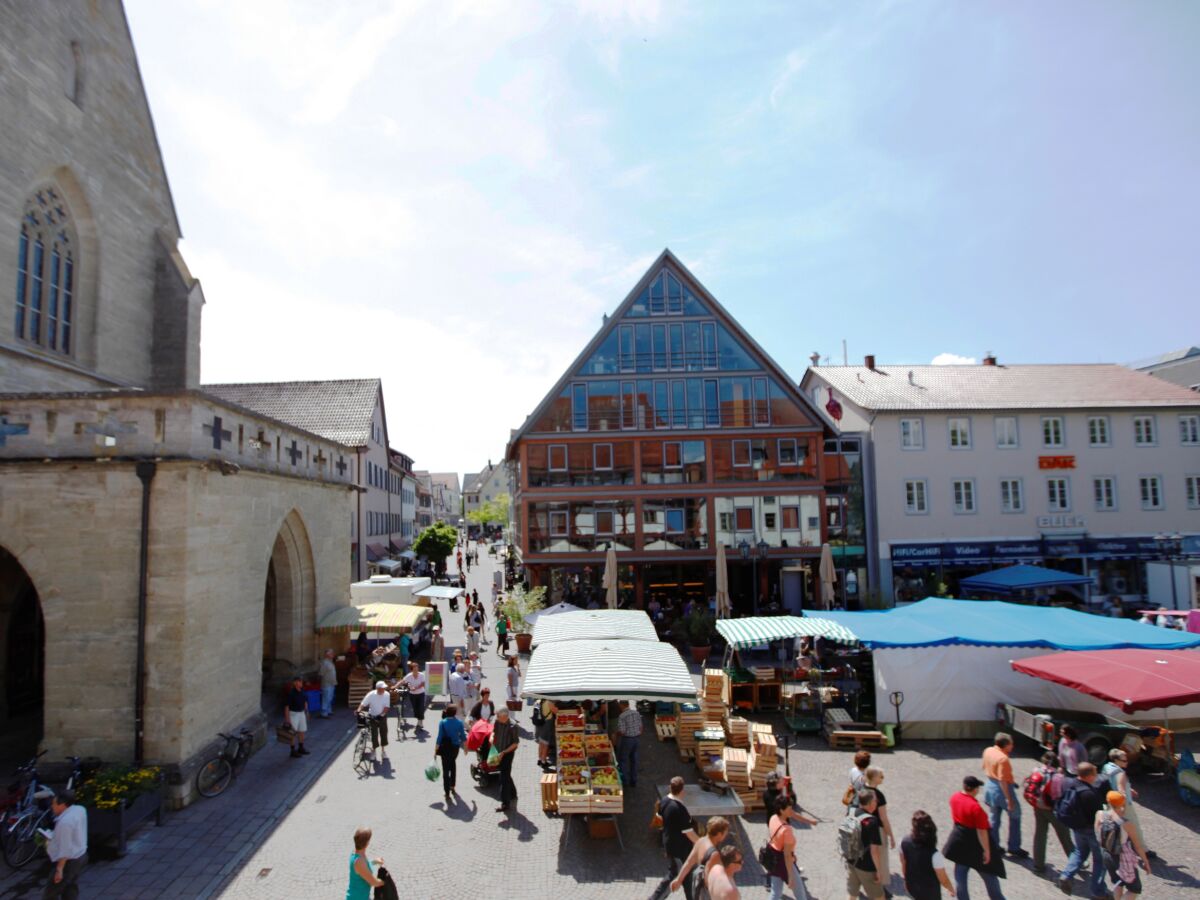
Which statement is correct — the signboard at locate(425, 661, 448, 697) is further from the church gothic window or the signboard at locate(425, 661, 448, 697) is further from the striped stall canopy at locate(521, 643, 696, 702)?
the church gothic window

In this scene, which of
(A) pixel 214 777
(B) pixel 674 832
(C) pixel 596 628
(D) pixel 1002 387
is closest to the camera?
(B) pixel 674 832

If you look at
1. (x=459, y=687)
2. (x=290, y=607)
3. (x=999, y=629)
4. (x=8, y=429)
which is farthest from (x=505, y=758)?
(x=999, y=629)

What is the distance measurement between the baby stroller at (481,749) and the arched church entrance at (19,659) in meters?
8.08

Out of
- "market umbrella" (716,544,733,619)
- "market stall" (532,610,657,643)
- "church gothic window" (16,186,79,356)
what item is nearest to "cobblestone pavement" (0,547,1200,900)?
"market stall" (532,610,657,643)

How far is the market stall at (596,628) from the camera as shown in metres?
13.6

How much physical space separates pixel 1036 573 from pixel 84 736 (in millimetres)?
27810

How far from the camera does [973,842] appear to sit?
24.1 ft

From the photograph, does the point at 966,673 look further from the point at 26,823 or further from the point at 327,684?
the point at 26,823

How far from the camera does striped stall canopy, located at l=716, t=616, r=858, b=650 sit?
1481 cm

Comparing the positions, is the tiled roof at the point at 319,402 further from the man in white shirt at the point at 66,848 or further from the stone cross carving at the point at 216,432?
the man in white shirt at the point at 66,848

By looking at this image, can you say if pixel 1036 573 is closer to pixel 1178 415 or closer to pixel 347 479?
pixel 1178 415

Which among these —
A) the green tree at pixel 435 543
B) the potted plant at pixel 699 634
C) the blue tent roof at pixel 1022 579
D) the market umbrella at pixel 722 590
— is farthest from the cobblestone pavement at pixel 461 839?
the green tree at pixel 435 543

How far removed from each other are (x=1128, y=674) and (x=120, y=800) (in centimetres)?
1485

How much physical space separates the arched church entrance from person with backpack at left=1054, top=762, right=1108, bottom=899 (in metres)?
16.3
